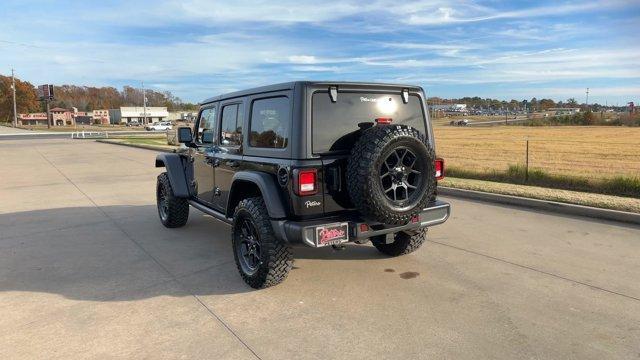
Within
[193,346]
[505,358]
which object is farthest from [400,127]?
[193,346]

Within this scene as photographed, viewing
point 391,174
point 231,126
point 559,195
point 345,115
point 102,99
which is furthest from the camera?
point 102,99

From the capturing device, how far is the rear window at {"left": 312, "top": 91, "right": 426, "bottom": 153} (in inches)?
162

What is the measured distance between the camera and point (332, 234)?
397 cm

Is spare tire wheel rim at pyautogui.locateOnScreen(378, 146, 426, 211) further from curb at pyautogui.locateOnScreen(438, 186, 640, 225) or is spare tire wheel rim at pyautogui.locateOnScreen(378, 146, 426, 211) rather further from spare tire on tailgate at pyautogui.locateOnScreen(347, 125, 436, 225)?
curb at pyautogui.locateOnScreen(438, 186, 640, 225)

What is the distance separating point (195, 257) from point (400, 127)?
2.97m

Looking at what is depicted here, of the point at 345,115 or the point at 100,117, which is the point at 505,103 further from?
the point at 345,115

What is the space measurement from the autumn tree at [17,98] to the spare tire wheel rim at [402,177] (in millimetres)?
140604

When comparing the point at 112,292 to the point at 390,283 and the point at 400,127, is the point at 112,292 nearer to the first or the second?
the point at 390,283

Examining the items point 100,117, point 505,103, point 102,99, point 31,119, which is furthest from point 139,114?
point 505,103

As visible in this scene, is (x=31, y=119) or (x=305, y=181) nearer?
(x=305, y=181)

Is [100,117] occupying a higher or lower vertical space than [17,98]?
lower

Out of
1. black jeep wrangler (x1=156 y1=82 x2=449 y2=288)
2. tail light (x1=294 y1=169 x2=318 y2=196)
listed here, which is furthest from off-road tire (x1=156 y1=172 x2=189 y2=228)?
tail light (x1=294 y1=169 x2=318 y2=196)

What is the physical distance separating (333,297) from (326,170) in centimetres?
117

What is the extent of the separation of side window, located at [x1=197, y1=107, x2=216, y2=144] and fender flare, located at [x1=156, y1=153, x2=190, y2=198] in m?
0.68
